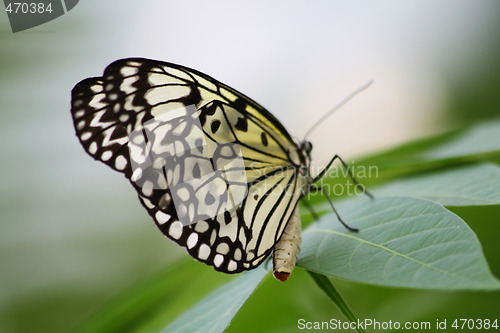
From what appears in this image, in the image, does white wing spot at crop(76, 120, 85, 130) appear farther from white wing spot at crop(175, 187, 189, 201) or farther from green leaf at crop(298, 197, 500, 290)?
green leaf at crop(298, 197, 500, 290)

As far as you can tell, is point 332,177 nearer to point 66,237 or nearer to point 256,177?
point 256,177

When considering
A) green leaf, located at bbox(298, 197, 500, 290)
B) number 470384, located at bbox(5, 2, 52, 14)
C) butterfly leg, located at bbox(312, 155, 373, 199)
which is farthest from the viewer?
number 470384, located at bbox(5, 2, 52, 14)

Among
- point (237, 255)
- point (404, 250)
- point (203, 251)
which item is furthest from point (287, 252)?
point (404, 250)

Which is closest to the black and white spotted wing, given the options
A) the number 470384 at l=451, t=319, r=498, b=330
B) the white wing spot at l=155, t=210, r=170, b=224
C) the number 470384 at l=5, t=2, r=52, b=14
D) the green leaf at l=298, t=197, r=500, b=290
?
the white wing spot at l=155, t=210, r=170, b=224

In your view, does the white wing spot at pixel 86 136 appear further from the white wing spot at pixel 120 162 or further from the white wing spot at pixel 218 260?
the white wing spot at pixel 218 260

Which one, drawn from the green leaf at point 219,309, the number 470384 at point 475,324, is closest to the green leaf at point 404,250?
the green leaf at point 219,309

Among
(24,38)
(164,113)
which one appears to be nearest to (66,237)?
(24,38)
